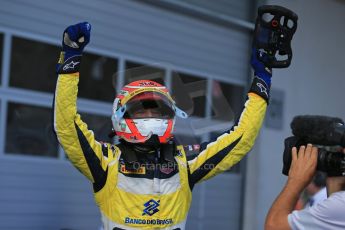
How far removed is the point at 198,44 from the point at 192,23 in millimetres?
256

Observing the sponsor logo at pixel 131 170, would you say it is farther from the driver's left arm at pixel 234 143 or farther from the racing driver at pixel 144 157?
the driver's left arm at pixel 234 143

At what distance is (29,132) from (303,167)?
343 centimetres

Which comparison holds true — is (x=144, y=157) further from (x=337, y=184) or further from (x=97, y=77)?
(x=97, y=77)

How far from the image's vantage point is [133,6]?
6246 millimetres

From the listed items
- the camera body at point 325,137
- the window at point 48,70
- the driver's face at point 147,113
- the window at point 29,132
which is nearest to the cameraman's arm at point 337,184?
the camera body at point 325,137

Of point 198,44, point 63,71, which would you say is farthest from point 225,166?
point 198,44

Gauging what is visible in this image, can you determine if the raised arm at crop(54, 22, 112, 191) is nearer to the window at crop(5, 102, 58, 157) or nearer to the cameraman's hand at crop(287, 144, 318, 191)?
the cameraman's hand at crop(287, 144, 318, 191)

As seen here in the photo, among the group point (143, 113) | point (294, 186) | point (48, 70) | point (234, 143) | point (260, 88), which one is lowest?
point (294, 186)

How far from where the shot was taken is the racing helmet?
9.70ft

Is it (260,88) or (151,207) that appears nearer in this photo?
(151,207)

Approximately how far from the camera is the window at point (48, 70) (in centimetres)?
532

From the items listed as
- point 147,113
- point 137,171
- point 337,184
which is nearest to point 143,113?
point 147,113

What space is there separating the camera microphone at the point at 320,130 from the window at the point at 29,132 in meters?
3.05

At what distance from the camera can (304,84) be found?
8148 millimetres
